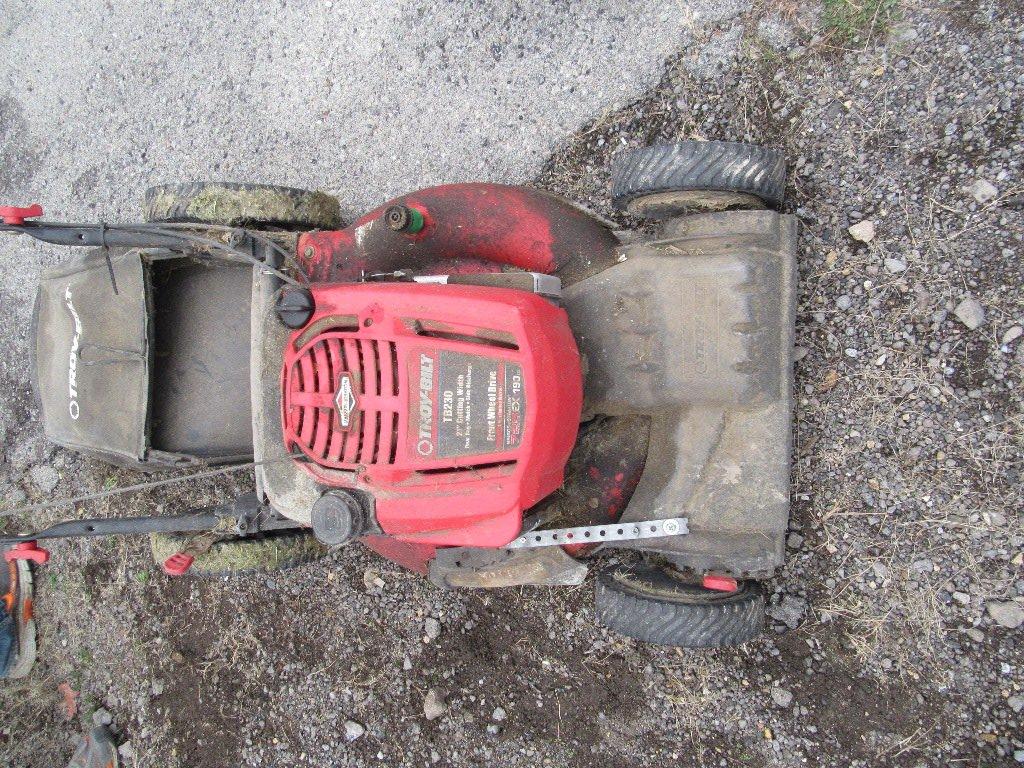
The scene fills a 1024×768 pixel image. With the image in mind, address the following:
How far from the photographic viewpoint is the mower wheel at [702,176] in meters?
2.52

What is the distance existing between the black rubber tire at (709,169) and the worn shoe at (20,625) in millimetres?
3836

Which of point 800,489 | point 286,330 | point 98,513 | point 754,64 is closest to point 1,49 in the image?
point 98,513

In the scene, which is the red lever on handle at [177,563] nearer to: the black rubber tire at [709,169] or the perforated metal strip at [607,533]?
the perforated metal strip at [607,533]

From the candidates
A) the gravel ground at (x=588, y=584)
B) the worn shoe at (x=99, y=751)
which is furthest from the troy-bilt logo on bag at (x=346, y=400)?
the worn shoe at (x=99, y=751)

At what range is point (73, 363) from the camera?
296cm

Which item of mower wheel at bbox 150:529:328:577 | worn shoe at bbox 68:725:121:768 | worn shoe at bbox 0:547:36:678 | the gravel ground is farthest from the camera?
worn shoe at bbox 0:547:36:678

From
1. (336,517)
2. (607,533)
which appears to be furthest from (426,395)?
(607,533)

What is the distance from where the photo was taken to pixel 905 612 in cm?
284

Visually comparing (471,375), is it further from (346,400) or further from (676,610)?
(676,610)

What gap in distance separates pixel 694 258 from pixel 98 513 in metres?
3.33

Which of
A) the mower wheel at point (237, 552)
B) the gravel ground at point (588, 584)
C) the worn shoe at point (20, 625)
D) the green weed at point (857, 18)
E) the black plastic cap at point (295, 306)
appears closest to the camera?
the black plastic cap at point (295, 306)

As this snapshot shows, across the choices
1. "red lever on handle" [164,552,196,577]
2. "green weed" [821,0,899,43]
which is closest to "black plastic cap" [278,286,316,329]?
"red lever on handle" [164,552,196,577]

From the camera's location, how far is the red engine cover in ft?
6.79

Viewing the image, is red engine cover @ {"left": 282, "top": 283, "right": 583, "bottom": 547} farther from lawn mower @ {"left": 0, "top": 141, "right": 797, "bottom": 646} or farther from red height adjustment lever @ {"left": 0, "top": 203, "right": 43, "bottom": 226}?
red height adjustment lever @ {"left": 0, "top": 203, "right": 43, "bottom": 226}
